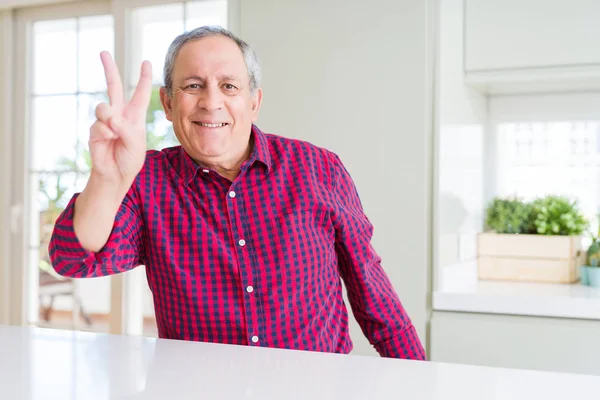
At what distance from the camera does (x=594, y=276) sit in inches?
100

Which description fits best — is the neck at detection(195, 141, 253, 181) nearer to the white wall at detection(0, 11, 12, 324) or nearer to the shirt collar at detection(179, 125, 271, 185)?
the shirt collar at detection(179, 125, 271, 185)

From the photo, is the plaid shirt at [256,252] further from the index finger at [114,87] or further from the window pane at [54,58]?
the window pane at [54,58]

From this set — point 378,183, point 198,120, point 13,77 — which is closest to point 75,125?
point 13,77

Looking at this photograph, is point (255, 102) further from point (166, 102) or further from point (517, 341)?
point (517, 341)

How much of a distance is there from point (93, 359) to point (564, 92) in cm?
244

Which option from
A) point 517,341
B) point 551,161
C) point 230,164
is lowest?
point 517,341

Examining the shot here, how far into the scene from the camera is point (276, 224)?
1.45m

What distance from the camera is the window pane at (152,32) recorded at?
3172 millimetres

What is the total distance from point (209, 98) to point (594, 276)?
1772 millimetres

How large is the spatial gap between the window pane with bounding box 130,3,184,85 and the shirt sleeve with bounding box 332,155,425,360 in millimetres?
1897

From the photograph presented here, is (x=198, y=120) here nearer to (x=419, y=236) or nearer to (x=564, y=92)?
(x=419, y=236)

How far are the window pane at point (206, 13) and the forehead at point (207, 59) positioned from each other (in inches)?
64.9

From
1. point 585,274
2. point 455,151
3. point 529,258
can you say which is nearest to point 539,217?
point 529,258

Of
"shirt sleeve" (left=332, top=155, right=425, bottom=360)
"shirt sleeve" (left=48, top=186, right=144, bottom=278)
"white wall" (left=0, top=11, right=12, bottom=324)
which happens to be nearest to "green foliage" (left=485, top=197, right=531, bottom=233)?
"shirt sleeve" (left=332, top=155, right=425, bottom=360)
